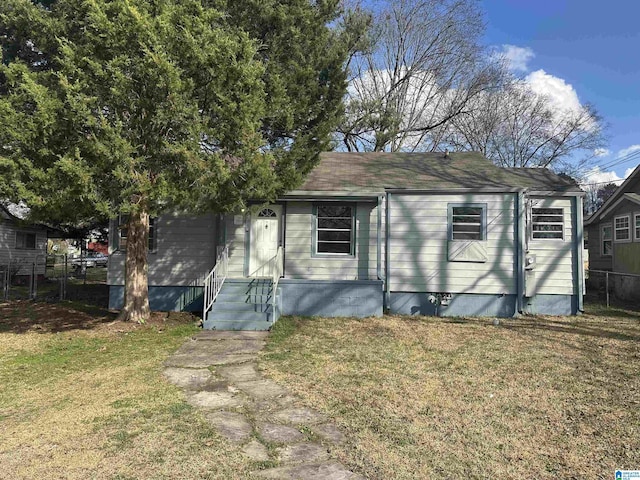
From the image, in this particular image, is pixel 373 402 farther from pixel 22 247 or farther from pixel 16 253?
pixel 22 247

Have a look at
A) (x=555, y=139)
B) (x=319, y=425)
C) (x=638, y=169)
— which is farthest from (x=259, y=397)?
(x=555, y=139)

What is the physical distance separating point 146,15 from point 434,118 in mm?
20598

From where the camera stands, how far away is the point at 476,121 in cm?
2778

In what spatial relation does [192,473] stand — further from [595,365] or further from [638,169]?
[638,169]

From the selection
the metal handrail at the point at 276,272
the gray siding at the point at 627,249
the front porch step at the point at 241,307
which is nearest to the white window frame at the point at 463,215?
the metal handrail at the point at 276,272

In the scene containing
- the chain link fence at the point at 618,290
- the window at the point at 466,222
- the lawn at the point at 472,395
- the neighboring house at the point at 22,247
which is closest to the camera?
the lawn at the point at 472,395

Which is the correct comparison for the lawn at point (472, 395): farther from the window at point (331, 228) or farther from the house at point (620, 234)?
the house at point (620, 234)

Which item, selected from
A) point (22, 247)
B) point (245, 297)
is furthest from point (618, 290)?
point (22, 247)

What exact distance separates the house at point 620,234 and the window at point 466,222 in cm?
742

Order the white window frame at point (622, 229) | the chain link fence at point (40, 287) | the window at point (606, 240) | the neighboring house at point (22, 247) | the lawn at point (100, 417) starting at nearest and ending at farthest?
the lawn at point (100, 417)
the chain link fence at point (40, 287)
the white window frame at point (622, 229)
the window at point (606, 240)
the neighboring house at point (22, 247)

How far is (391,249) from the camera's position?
1053cm

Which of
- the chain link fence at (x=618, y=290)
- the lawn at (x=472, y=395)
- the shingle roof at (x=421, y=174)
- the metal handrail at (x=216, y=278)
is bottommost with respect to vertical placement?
the lawn at (x=472, y=395)

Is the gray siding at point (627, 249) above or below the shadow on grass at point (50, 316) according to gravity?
above

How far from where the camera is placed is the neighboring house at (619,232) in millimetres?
14977
